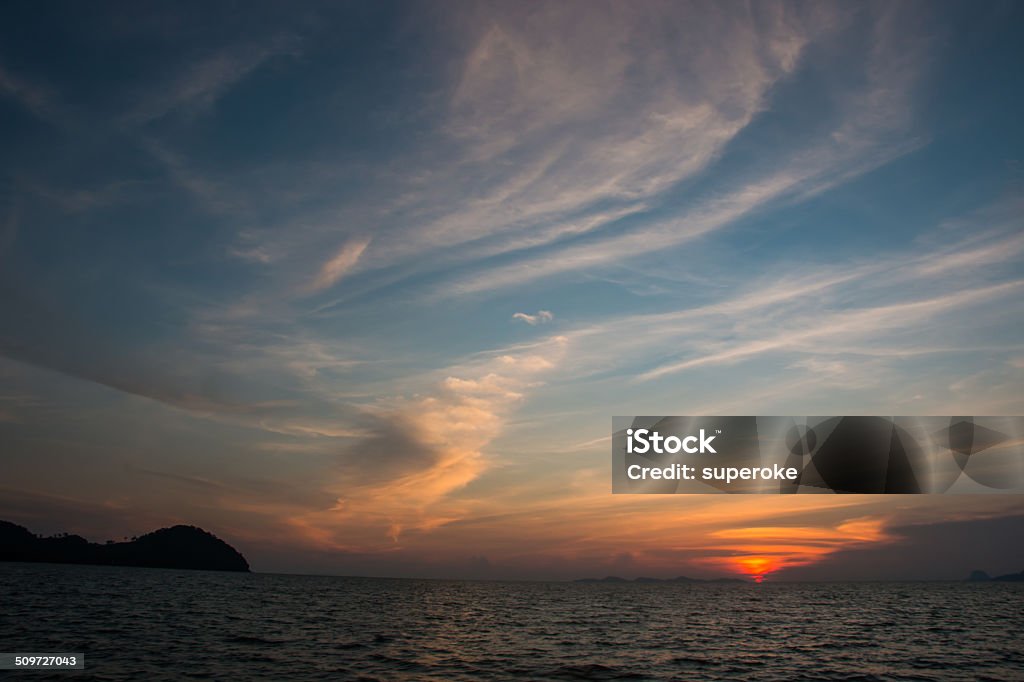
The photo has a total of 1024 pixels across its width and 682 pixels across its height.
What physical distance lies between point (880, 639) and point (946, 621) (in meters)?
31.2

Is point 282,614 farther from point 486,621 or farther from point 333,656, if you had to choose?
point 333,656

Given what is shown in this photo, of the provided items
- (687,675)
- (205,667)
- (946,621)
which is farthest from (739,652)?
(946,621)

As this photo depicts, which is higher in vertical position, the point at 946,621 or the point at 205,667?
the point at 205,667

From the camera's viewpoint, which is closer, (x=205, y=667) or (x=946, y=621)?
(x=205, y=667)

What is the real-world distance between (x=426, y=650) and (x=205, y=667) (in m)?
15.4

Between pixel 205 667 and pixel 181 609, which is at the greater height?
pixel 205 667

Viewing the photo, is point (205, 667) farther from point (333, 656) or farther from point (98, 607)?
point (98, 607)

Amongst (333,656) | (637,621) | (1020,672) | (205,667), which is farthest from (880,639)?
(205,667)

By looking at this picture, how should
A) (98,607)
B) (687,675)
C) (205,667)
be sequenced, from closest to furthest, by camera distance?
(205,667) < (687,675) < (98,607)

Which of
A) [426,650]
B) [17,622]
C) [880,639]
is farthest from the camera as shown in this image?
[880,639]

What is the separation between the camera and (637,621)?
71.5 metres

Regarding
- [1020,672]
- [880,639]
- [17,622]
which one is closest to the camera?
[1020,672]

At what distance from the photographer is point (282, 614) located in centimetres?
6888

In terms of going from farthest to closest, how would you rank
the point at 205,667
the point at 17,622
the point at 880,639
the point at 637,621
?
the point at 637,621 → the point at 880,639 → the point at 17,622 → the point at 205,667
